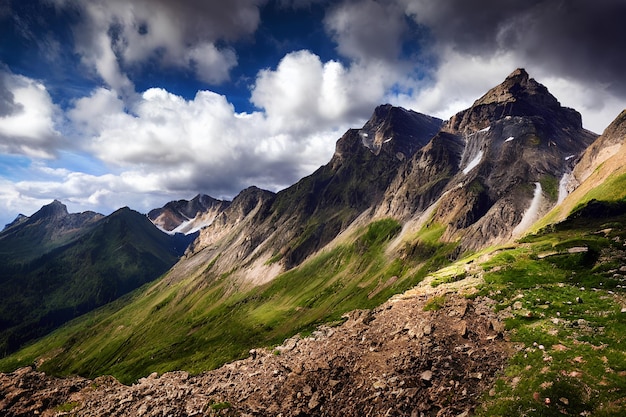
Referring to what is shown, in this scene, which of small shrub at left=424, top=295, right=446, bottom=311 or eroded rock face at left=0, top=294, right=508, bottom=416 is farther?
small shrub at left=424, top=295, right=446, bottom=311

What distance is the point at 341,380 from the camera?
1277 inches

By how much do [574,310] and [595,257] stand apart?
790 inches

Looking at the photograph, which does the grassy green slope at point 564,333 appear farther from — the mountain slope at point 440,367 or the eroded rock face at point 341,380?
the eroded rock face at point 341,380

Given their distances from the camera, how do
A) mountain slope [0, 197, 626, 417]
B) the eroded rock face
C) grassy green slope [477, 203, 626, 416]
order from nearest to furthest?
grassy green slope [477, 203, 626, 416]
mountain slope [0, 197, 626, 417]
the eroded rock face

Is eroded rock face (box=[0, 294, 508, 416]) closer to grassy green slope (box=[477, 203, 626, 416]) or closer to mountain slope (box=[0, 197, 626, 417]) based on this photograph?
mountain slope (box=[0, 197, 626, 417])

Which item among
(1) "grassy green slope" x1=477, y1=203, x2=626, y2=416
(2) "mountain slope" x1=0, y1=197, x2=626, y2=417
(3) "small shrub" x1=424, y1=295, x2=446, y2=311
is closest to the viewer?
(1) "grassy green slope" x1=477, y1=203, x2=626, y2=416

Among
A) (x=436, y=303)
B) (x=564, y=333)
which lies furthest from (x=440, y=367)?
(x=436, y=303)

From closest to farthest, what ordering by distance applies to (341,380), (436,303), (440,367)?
(440,367)
(341,380)
(436,303)

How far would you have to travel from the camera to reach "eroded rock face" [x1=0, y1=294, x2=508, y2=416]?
28188 mm

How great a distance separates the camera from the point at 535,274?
5003 centimetres

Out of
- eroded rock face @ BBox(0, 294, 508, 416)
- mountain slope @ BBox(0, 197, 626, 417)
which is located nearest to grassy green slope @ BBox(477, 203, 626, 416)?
mountain slope @ BBox(0, 197, 626, 417)

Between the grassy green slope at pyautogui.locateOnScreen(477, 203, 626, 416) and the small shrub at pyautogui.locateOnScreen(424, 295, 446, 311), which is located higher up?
the small shrub at pyautogui.locateOnScreen(424, 295, 446, 311)

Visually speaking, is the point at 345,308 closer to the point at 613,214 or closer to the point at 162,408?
the point at 613,214

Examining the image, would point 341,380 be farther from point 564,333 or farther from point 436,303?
point 564,333
